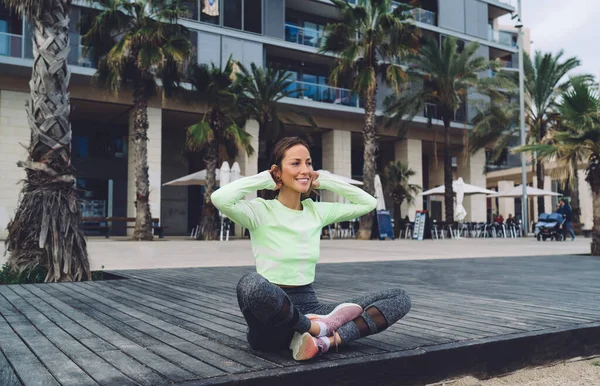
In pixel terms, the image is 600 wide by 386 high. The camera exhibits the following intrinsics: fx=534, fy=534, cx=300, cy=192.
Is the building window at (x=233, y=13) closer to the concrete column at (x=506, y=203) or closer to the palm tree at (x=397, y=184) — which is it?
the palm tree at (x=397, y=184)

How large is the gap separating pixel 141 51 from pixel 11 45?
5629mm

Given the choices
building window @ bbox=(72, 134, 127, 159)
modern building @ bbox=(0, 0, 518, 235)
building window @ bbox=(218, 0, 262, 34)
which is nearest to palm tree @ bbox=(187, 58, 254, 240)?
modern building @ bbox=(0, 0, 518, 235)

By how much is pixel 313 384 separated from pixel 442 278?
16.3ft

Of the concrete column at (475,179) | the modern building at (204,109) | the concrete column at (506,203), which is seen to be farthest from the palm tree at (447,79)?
the concrete column at (506,203)

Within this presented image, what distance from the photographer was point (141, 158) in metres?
19.1

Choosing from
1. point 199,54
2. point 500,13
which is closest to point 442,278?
point 199,54

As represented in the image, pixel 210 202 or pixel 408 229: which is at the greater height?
pixel 210 202

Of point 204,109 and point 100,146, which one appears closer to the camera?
point 204,109

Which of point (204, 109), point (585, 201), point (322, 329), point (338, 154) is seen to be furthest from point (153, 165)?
point (585, 201)

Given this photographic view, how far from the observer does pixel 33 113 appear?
6828 millimetres

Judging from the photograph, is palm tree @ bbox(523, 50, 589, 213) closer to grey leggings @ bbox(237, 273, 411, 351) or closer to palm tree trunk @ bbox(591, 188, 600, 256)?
palm tree trunk @ bbox(591, 188, 600, 256)

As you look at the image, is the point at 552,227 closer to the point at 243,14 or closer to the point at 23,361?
the point at 243,14

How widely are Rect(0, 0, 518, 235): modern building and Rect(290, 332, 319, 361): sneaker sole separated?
65.7ft

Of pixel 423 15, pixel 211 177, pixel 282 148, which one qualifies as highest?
pixel 423 15
